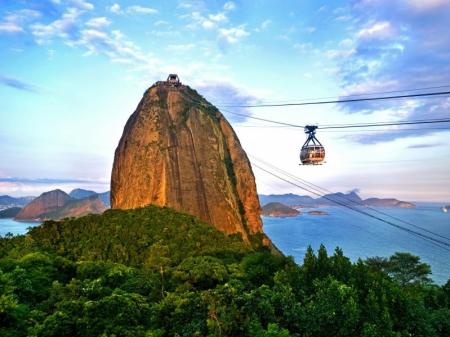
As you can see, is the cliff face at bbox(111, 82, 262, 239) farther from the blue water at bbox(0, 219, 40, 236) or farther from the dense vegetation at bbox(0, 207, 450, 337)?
the blue water at bbox(0, 219, 40, 236)

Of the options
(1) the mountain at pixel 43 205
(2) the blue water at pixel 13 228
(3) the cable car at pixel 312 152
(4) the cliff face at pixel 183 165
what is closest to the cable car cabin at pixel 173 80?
(4) the cliff face at pixel 183 165

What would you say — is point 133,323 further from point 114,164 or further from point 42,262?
point 114,164

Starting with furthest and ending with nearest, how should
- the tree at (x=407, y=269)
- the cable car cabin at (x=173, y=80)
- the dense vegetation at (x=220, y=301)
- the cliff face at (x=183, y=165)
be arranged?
the cable car cabin at (x=173, y=80) → the cliff face at (x=183, y=165) → the tree at (x=407, y=269) → the dense vegetation at (x=220, y=301)

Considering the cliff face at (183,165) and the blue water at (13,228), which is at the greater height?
the cliff face at (183,165)

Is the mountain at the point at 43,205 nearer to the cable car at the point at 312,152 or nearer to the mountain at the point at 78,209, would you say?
the mountain at the point at 78,209

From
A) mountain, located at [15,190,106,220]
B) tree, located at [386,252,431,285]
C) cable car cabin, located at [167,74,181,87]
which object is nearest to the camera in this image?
tree, located at [386,252,431,285]

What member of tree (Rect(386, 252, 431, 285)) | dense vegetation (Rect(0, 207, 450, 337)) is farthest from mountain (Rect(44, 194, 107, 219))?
dense vegetation (Rect(0, 207, 450, 337))
